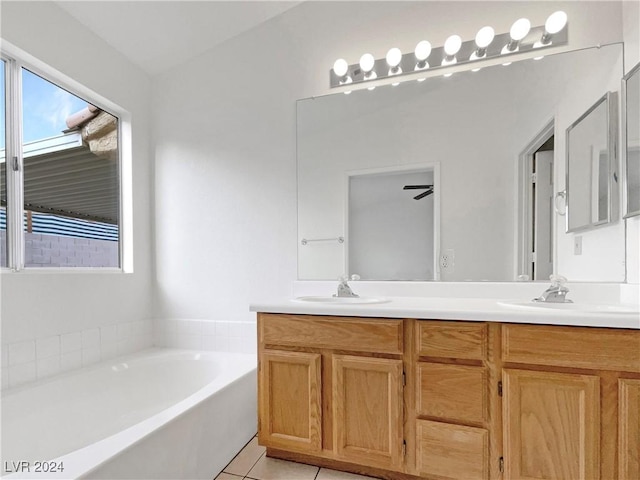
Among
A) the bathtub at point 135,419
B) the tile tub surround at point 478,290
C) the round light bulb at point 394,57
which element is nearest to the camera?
the bathtub at point 135,419

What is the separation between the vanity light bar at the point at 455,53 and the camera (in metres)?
1.86

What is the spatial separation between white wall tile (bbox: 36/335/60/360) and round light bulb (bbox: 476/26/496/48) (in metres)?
2.82

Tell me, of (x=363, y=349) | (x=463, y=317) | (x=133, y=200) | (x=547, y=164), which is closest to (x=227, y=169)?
(x=133, y=200)

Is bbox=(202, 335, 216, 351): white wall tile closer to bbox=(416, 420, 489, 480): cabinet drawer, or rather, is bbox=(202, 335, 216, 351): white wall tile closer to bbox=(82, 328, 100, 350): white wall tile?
bbox=(82, 328, 100, 350): white wall tile

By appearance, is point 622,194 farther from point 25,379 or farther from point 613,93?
point 25,379

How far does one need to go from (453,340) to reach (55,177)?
2.30 meters

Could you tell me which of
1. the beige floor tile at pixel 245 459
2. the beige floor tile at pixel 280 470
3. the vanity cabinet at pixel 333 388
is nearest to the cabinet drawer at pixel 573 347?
the vanity cabinet at pixel 333 388

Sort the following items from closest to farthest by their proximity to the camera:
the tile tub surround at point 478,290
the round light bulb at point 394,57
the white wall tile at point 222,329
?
1. the tile tub surround at point 478,290
2. the round light bulb at point 394,57
3. the white wall tile at point 222,329

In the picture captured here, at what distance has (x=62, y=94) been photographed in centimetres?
207

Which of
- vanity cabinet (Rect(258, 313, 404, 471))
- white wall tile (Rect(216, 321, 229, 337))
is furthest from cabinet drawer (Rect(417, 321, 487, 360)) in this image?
white wall tile (Rect(216, 321, 229, 337))

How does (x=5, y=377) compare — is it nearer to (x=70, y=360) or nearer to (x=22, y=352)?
(x=22, y=352)

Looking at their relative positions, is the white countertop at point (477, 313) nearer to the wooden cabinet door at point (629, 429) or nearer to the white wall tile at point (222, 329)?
the wooden cabinet door at point (629, 429)

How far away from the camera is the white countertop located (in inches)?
49.3

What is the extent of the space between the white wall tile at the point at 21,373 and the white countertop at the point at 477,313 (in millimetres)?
1150
